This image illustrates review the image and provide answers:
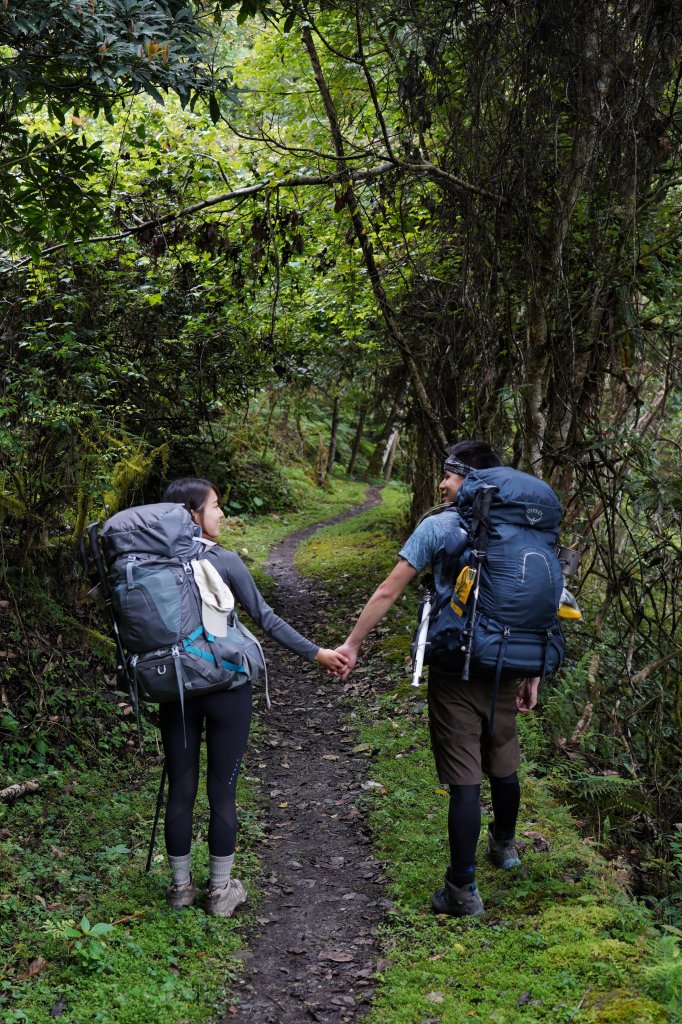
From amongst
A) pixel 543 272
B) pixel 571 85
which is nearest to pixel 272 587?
pixel 543 272

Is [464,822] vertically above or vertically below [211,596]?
below

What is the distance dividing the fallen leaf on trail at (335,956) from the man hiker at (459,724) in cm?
54

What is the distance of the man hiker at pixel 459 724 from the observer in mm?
4012

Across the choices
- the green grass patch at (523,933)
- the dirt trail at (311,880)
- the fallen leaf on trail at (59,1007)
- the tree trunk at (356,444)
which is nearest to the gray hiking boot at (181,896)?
the dirt trail at (311,880)

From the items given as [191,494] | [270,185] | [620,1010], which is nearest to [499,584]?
[191,494]

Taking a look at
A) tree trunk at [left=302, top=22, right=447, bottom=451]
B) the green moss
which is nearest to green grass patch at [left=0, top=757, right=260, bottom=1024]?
the green moss

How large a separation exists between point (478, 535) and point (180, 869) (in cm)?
239

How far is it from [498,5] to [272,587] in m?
9.86

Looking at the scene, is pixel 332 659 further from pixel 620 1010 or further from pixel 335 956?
pixel 620 1010

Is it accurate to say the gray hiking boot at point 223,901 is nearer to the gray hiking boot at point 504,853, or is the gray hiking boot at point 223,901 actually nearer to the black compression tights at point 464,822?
the black compression tights at point 464,822

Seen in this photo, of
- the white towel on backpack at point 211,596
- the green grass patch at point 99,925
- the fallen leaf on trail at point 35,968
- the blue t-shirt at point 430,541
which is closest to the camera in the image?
the green grass patch at point 99,925

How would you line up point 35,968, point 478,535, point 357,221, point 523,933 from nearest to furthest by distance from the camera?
1. point 35,968
2. point 523,933
3. point 478,535
4. point 357,221

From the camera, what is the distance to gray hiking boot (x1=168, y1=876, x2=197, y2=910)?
164 inches

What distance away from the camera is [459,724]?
4.07 meters
